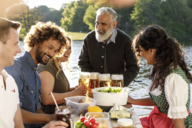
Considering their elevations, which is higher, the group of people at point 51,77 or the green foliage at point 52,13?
the green foliage at point 52,13

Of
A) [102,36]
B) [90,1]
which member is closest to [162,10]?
[90,1]

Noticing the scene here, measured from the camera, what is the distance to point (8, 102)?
1483 millimetres

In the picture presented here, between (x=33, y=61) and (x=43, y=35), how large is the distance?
248 millimetres

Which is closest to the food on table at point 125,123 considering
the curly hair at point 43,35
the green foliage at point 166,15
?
the curly hair at point 43,35

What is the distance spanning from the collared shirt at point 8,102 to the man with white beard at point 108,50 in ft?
5.69

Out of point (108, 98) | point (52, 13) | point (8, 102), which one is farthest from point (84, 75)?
point (52, 13)

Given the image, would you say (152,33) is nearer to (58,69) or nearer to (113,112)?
(113,112)

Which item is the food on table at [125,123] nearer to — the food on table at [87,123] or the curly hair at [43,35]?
the food on table at [87,123]

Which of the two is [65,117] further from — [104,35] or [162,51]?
[104,35]

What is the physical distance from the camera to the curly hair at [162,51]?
189cm

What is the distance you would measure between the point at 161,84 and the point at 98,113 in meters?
0.66

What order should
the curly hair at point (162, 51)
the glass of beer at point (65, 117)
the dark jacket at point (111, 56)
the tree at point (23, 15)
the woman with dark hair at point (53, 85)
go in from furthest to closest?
the tree at point (23, 15)
the dark jacket at point (111, 56)
the woman with dark hair at point (53, 85)
the curly hair at point (162, 51)
the glass of beer at point (65, 117)

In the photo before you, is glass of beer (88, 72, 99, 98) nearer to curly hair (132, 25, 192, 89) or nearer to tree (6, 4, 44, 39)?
curly hair (132, 25, 192, 89)

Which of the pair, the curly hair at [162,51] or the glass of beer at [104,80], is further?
the glass of beer at [104,80]
